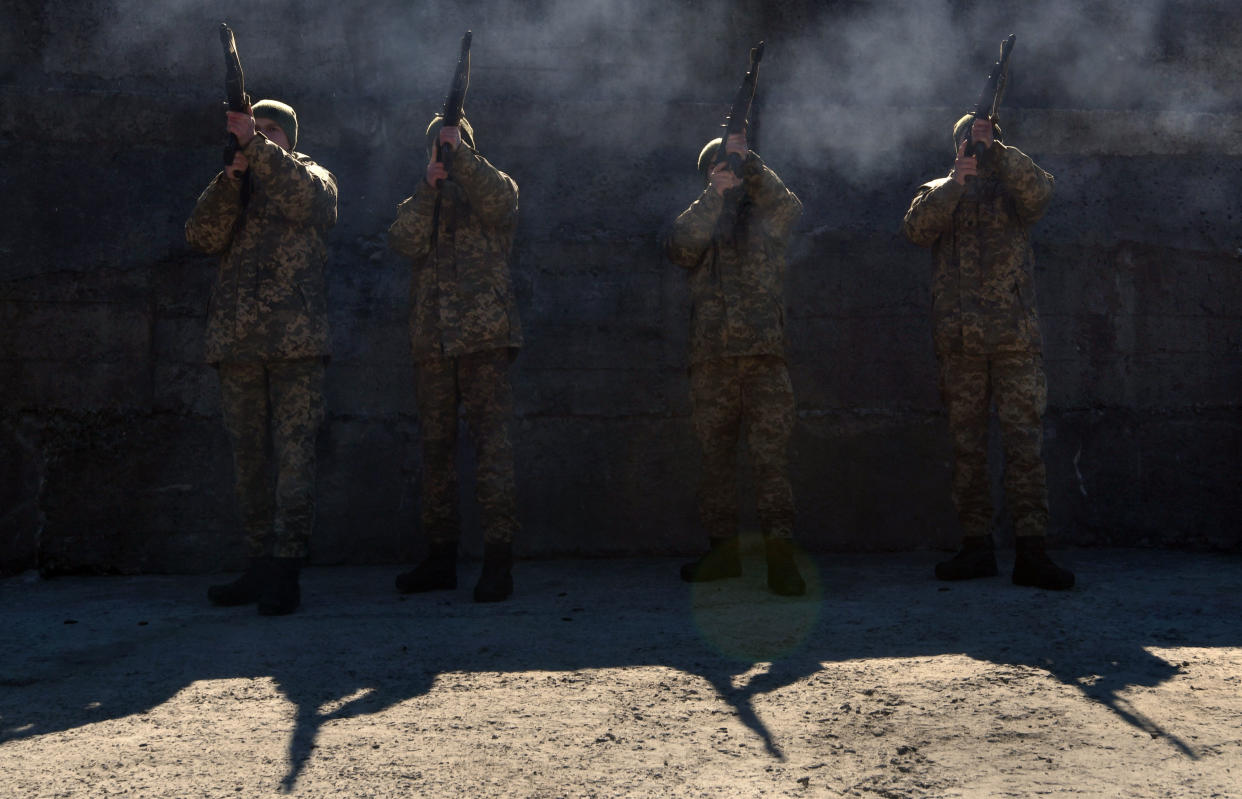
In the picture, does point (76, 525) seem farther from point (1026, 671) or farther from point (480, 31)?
point (1026, 671)

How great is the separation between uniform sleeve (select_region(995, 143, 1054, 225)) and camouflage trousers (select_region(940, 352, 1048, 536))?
590 millimetres

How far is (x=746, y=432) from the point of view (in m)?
4.13

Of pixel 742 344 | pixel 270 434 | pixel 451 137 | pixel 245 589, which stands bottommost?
pixel 245 589

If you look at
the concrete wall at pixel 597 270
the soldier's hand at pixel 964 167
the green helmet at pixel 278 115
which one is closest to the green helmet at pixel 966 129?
the soldier's hand at pixel 964 167

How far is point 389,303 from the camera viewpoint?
4695 mm

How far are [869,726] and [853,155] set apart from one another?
3.24 m

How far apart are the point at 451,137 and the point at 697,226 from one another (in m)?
1.01

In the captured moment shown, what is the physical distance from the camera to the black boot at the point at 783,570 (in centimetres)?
376

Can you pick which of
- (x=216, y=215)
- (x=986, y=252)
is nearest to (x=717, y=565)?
(x=986, y=252)

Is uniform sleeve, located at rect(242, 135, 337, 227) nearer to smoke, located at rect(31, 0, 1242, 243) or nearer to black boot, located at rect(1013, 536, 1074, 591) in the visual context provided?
smoke, located at rect(31, 0, 1242, 243)

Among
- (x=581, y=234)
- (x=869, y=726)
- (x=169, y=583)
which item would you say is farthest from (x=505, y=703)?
(x=581, y=234)

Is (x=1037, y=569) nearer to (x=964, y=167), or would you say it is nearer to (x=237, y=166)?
(x=964, y=167)

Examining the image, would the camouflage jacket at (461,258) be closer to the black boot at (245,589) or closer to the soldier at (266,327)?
the soldier at (266,327)

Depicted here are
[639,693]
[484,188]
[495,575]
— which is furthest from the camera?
[484,188]
